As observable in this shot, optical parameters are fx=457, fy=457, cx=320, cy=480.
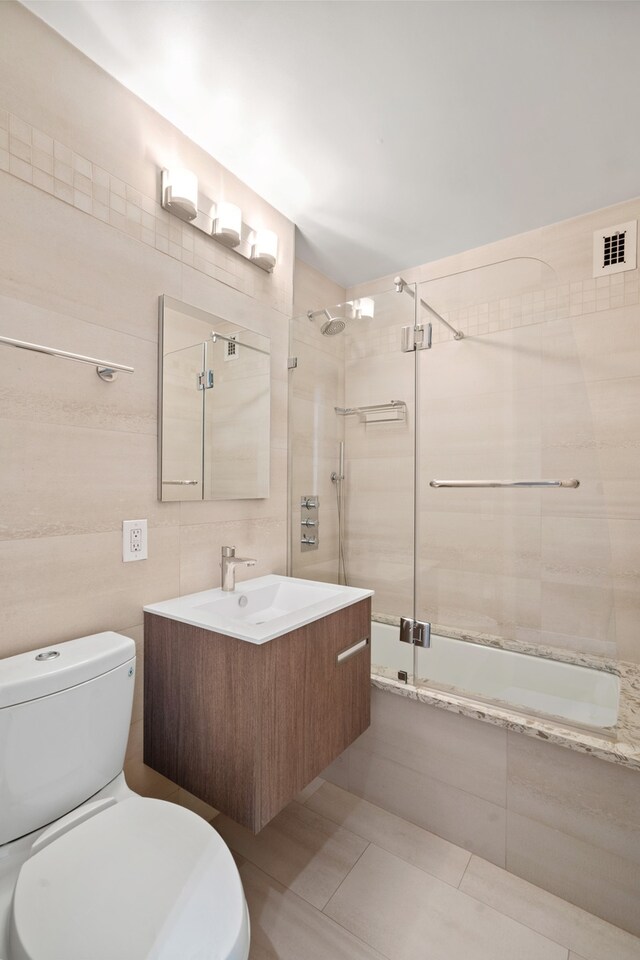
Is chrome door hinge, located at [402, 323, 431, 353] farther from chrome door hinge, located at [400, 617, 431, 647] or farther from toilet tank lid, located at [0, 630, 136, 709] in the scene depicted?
toilet tank lid, located at [0, 630, 136, 709]

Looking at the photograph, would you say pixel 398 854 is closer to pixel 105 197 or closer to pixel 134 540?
pixel 134 540

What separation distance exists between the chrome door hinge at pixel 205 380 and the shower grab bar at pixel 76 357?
0.30 meters

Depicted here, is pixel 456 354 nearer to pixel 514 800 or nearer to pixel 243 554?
pixel 243 554

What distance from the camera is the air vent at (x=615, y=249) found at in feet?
6.58

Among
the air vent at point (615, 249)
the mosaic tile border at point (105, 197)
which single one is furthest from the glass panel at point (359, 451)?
the air vent at point (615, 249)

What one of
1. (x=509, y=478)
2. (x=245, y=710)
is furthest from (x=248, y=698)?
(x=509, y=478)

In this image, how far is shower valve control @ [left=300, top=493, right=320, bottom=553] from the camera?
217 cm

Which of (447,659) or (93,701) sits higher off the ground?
(93,701)

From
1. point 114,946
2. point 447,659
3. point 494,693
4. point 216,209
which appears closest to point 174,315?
point 216,209

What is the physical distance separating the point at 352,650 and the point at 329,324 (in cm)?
146

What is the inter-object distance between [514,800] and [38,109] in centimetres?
247

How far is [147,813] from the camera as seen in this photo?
1.03m

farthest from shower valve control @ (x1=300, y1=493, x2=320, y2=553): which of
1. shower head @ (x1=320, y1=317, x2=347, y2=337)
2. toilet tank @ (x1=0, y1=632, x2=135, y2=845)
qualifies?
toilet tank @ (x1=0, y1=632, x2=135, y2=845)

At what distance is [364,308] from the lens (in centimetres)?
208
